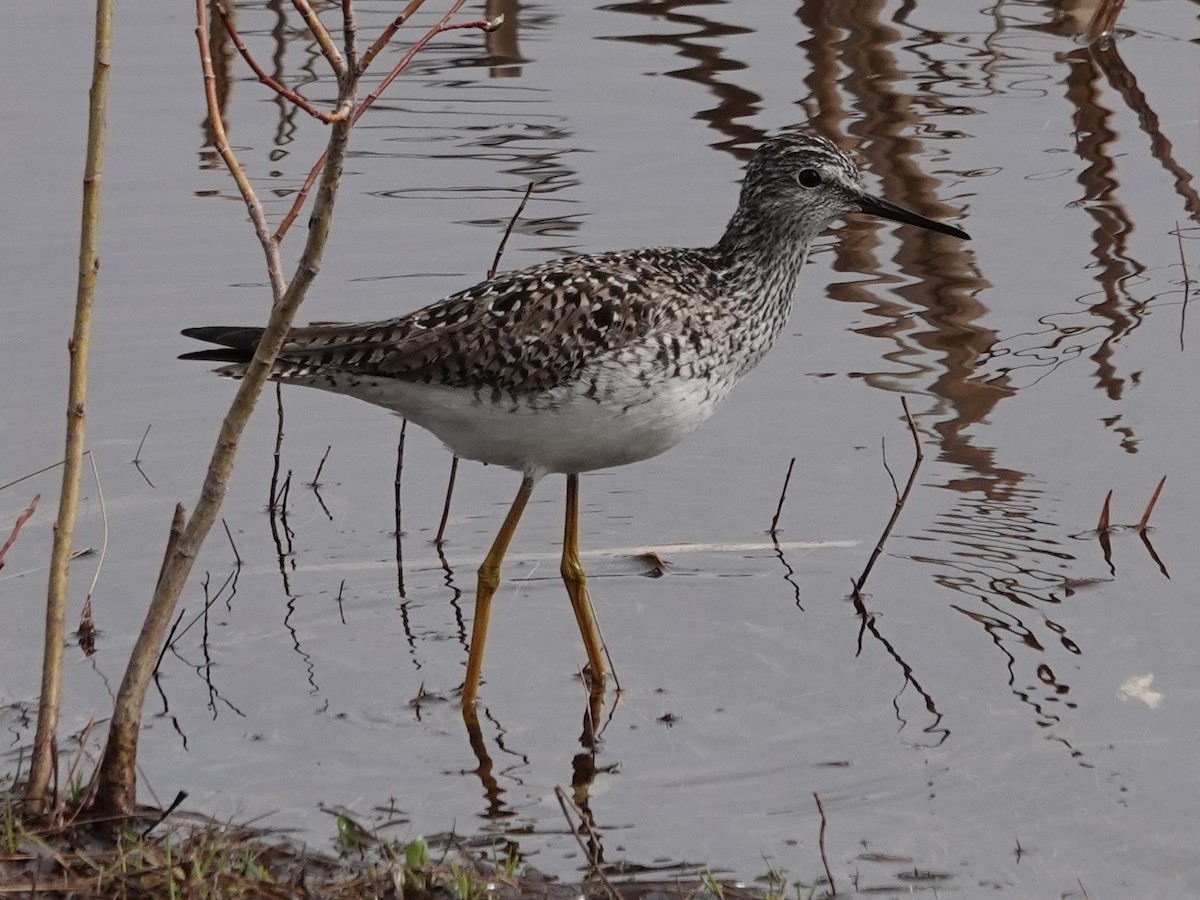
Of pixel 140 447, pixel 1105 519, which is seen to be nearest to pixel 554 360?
pixel 1105 519

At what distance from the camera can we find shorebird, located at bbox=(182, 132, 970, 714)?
6539 millimetres

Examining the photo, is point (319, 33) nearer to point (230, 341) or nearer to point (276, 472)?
point (230, 341)

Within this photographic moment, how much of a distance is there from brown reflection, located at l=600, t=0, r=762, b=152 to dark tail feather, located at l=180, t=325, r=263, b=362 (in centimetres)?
578

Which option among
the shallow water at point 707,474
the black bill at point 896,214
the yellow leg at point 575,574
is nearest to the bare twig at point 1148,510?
the shallow water at point 707,474

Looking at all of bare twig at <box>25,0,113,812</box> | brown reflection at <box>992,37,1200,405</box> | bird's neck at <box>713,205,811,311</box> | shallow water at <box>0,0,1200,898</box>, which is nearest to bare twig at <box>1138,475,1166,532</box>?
shallow water at <box>0,0,1200,898</box>

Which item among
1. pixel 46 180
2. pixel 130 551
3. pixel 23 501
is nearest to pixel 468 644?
pixel 130 551

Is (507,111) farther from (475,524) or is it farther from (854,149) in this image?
(475,524)

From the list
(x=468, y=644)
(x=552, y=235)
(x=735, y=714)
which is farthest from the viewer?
(x=552, y=235)

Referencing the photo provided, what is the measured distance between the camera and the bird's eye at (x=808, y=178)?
7281 mm

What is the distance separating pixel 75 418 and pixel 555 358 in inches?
81.9

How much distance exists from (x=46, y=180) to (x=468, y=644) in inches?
218

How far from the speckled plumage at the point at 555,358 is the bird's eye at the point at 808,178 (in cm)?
58

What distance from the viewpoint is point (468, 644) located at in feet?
24.0

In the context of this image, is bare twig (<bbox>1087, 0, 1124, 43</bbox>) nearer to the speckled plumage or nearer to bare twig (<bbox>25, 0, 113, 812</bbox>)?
the speckled plumage
